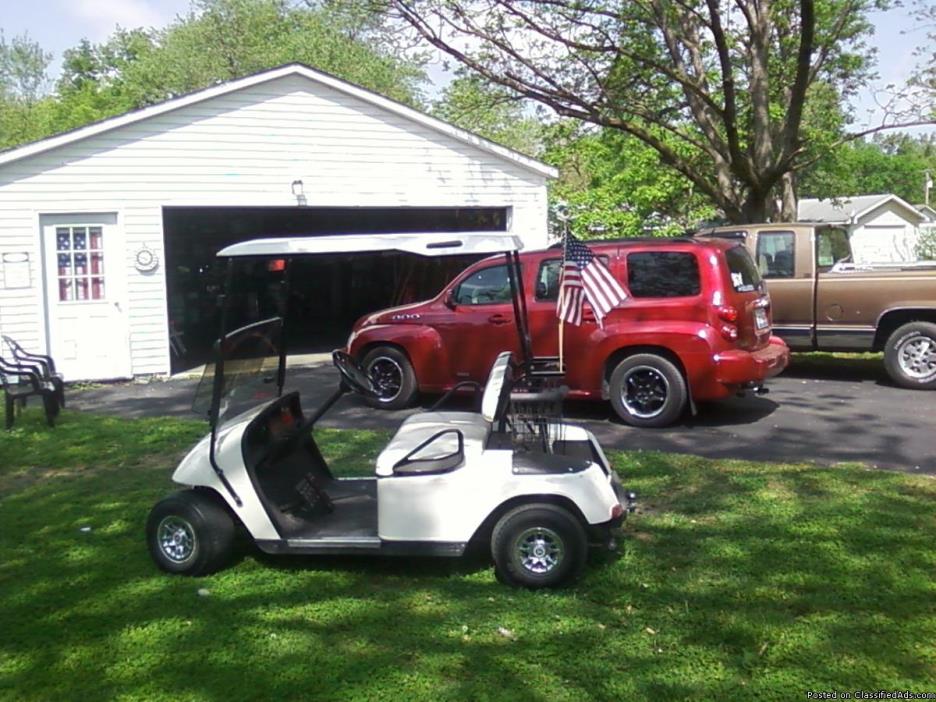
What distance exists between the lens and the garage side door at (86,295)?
12727 mm

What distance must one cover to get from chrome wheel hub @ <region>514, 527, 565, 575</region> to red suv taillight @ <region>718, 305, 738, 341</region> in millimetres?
4527

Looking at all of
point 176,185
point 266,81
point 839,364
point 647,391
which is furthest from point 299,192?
point 839,364

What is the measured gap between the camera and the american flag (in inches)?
285

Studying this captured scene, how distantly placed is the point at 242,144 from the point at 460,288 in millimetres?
5093

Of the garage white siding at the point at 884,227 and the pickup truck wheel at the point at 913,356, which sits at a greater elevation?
the garage white siding at the point at 884,227

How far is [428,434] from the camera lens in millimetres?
5172

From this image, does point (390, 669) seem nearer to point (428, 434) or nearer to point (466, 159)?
point (428, 434)

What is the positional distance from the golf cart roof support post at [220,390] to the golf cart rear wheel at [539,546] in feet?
4.66

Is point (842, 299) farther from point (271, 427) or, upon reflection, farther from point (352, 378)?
point (271, 427)

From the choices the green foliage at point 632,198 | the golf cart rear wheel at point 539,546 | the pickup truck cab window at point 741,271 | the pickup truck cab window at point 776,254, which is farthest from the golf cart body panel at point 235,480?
the green foliage at point 632,198

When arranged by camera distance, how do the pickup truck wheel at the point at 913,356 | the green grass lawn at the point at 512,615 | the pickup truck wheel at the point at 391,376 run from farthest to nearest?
the pickup truck wheel at the point at 913,356 < the pickup truck wheel at the point at 391,376 < the green grass lawn at the point at 512,615

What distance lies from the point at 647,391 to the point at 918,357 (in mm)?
3910

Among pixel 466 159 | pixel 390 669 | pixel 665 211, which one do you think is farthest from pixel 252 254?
pixel 665 211

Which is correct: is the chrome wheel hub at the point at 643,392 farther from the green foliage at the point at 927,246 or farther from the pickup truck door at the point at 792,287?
the green foliage at the point at 927,246
